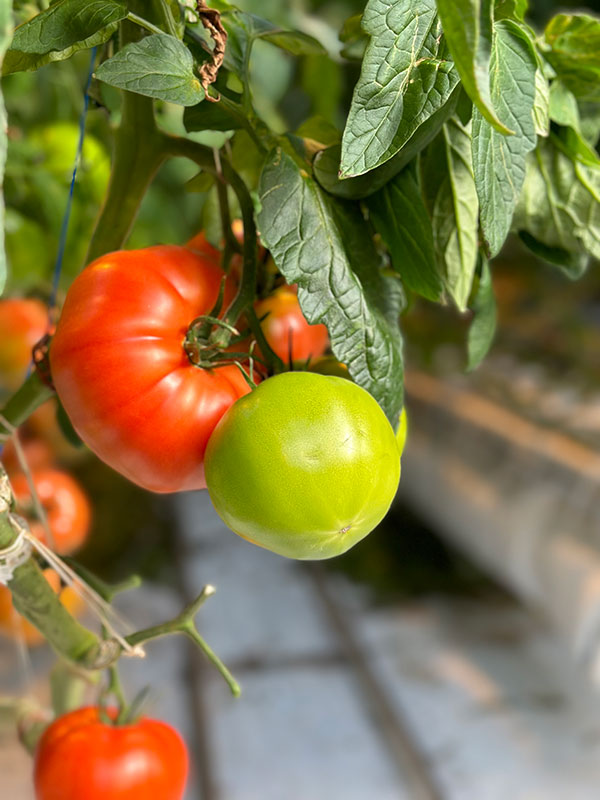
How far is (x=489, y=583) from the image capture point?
4.33 feet

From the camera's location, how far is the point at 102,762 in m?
0.33

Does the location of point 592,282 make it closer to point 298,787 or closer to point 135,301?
point 298,787

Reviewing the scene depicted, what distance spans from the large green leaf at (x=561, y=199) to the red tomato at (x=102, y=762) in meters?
0.27

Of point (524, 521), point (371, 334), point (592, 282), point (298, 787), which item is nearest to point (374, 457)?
point (371, 334)

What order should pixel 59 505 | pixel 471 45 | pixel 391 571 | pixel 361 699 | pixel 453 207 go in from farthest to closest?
pixel 391 571 → pixel 361 699 → pixel 59 505 → pixel 453 207 → pixel 471 45

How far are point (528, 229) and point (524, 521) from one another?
0.81 metres

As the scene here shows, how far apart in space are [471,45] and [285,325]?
136 millimetres

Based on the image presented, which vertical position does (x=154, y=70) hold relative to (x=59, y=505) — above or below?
above

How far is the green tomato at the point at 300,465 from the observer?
0.68 ft

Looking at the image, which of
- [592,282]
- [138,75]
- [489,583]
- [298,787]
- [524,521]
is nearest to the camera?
[138,75]

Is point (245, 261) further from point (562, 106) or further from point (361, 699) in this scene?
point (361, 699)

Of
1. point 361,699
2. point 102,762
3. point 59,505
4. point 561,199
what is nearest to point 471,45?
point 561,199

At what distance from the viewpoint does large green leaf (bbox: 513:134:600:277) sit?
0.92 ft

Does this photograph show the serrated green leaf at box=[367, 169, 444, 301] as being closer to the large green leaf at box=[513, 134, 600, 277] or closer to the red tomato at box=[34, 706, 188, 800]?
the large green leaf at box=[513, 134, 600, 277]
